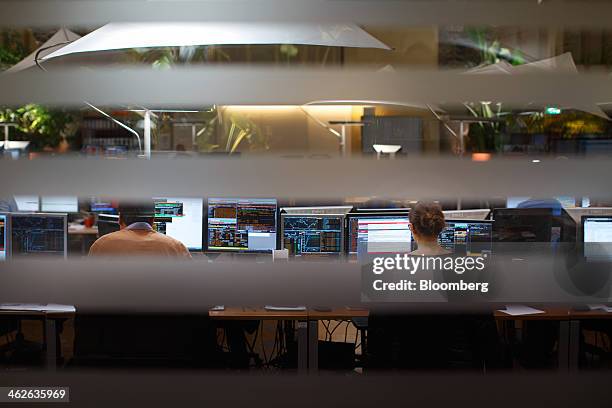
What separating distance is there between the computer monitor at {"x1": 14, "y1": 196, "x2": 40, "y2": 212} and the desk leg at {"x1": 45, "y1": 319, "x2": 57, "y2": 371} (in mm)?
365

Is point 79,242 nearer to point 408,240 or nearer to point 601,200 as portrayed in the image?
point 408,240

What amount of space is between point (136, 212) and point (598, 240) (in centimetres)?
147

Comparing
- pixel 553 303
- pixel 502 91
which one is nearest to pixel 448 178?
pixel 502 91

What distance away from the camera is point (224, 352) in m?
2.68

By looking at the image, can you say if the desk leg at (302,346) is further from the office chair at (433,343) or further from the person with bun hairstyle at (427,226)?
the person with bun hairstyle at (427,226)

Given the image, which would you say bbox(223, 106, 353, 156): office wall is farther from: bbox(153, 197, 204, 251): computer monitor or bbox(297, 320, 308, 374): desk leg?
bbox(297, 320, 308, 374): desk leg

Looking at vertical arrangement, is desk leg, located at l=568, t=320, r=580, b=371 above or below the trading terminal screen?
below

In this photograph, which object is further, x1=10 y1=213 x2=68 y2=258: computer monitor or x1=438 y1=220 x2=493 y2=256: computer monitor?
x1=10 y1=213 x2=68 y2=258: computer monitor

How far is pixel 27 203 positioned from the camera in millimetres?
2525

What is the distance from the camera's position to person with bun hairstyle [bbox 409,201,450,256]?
2352mm

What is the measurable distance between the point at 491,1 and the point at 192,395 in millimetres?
1423

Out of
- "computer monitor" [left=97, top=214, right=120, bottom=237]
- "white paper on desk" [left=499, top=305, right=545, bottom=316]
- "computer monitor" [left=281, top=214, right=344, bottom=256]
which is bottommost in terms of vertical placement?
"white paper on desk" [left=499, top=305, right=545, bottom=316]

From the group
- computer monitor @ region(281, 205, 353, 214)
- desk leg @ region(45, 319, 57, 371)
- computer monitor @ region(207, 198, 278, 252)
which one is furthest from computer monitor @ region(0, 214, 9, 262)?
computer monitor @ region(281, 205, 353, 214)

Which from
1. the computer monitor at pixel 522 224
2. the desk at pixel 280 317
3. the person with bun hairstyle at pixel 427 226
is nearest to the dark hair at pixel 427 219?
the person with bun hairstyle at pixel 427 226
